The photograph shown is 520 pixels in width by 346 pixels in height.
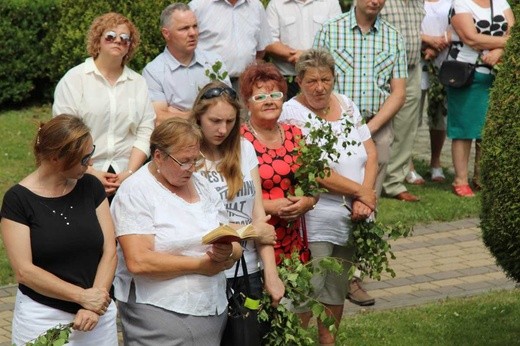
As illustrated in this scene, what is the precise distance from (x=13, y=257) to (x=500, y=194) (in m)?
2.75

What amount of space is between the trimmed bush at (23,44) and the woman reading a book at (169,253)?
24.8ft

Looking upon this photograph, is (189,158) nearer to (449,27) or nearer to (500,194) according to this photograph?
(500,194)

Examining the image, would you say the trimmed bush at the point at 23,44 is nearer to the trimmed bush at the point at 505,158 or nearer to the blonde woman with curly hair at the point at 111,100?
the blonde woman with curly hair at the point at 111,100

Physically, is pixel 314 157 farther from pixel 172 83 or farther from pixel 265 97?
pixel 172 83

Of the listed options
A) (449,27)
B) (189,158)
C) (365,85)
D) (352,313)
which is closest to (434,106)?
(449,27)

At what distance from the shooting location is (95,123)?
7.64 meters

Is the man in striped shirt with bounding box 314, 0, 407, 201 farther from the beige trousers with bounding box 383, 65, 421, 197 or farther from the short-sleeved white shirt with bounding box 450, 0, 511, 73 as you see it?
the short-sleeved white shirt with bounding box 450, 0, 511, 73

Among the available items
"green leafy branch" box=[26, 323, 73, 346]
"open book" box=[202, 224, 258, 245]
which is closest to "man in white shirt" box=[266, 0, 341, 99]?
"open book" box=[202, 224, 258, 245]

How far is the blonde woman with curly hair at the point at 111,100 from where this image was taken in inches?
300

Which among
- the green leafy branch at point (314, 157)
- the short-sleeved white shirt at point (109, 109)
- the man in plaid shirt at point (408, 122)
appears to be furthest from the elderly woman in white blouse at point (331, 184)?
the man in plaid shirt at point (408, 122)

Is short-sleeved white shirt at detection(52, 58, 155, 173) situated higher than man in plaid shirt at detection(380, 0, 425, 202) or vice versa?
short-sleeved white shirt at detection(52, 58, 155, 173)

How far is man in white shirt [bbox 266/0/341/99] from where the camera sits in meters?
10.1

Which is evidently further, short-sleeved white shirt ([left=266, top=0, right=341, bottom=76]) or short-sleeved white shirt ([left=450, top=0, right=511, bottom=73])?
short-sleeved white shirt ([left=450, top=0, right=511, bottom=73])

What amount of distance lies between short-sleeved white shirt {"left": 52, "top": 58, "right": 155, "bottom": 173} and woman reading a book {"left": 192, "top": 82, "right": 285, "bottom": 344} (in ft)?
4.42
